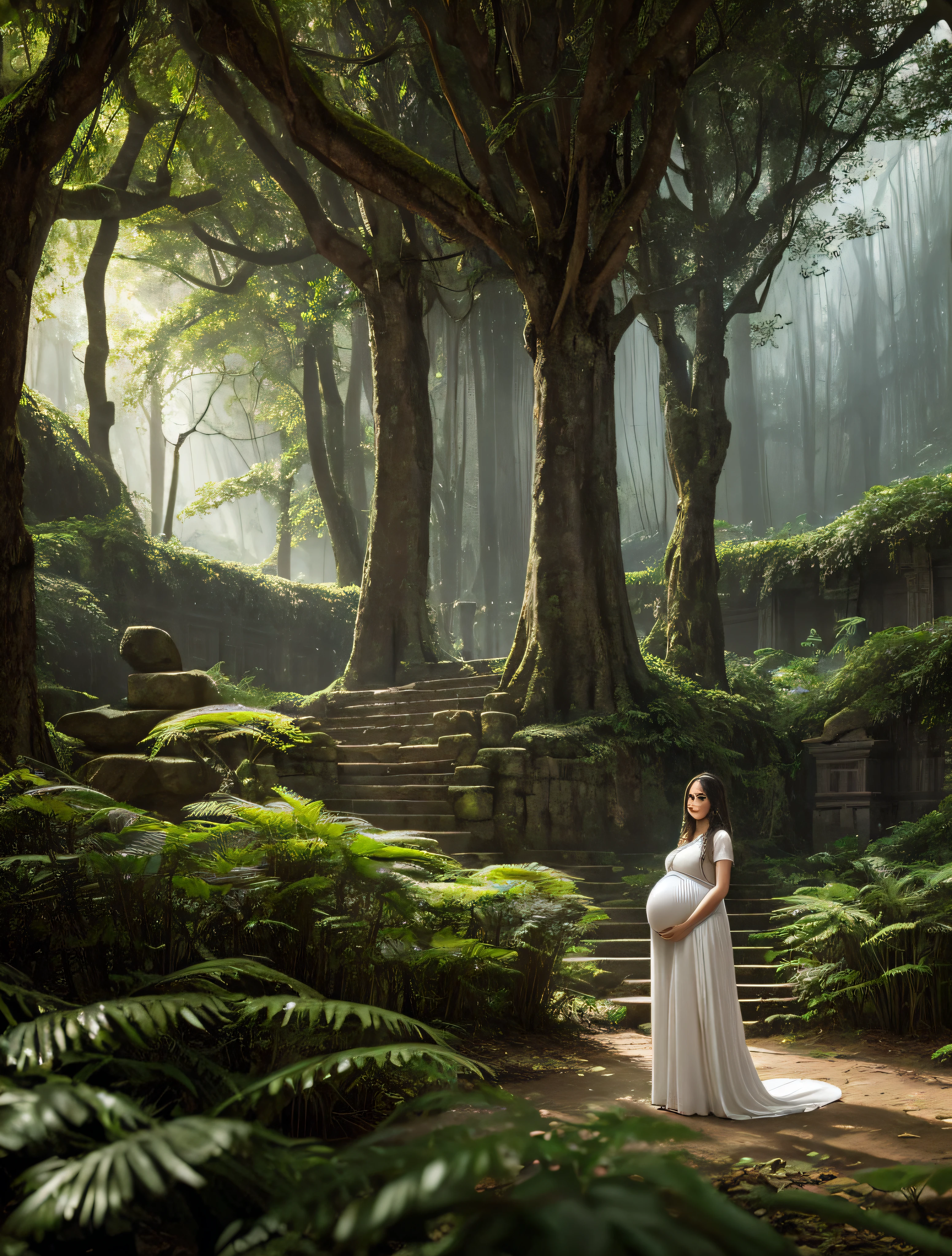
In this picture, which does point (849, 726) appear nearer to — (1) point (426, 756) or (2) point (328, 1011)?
(1) point (426, 756)

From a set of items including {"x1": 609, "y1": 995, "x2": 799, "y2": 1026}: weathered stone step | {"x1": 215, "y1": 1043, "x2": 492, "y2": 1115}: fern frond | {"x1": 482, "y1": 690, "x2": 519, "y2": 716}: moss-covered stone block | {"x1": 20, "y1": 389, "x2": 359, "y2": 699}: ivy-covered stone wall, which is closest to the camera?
{"x1": 215, "y1": 1043, "x2": 492, "y2": 1115}: fern frond

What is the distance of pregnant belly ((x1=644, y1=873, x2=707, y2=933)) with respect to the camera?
466 centimetres

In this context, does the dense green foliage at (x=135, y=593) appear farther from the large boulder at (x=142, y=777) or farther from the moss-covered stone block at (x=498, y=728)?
the moss-covered stone block at (x=498, y=728)

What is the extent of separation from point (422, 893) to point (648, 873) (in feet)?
16.5

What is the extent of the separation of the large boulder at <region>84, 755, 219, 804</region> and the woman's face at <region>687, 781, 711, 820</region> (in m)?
4.94

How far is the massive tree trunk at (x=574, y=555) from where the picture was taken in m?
11.5

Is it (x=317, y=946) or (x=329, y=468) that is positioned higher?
(x=329, y=468)

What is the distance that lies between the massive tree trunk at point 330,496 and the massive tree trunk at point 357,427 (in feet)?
16.1

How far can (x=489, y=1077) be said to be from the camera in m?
4.07

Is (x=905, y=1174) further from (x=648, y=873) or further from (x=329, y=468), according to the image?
(x=329, y=468)

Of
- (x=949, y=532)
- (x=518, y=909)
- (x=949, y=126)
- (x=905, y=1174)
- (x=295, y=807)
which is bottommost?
(x=518, y=909)

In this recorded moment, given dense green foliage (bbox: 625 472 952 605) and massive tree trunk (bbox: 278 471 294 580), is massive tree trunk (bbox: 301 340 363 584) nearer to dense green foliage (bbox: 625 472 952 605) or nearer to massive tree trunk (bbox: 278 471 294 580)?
massive tree trunk (bbox: 278 471 294 580)

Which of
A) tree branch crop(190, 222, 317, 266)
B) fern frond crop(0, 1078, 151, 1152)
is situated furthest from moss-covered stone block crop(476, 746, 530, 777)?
tree branch crop(190, 222, 317, 266)

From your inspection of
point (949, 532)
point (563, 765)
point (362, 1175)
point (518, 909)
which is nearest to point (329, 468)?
point (949, 532)
